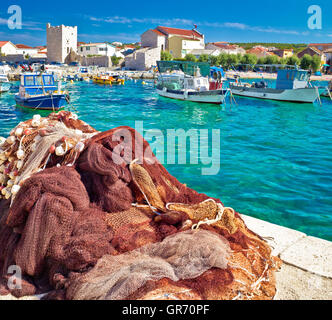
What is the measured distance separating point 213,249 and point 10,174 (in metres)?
2.47

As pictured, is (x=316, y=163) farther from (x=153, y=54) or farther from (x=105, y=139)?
(x=153, y=54)

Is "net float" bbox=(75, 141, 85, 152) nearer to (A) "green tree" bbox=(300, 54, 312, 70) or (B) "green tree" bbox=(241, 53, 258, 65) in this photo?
(A) "green tree" bbox=(300, 54, 312, 70)

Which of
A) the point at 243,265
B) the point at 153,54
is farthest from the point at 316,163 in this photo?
the point at 153,54

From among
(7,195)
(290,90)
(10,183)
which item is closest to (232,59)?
(290,90)

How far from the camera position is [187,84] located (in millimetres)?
28250

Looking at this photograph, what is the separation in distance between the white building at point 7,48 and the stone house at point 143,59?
1510 inches

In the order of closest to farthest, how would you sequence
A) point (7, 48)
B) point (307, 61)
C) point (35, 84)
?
point (35, 84) → point (307, 61) → point (7, 48)

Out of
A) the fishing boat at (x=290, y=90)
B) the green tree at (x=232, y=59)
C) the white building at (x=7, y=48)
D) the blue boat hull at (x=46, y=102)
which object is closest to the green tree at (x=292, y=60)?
the green tree at (x=232, y=59)

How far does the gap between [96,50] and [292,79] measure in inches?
2755

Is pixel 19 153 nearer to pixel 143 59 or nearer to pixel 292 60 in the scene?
pixel 143 59

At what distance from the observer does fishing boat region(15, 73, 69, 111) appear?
21.7 metres

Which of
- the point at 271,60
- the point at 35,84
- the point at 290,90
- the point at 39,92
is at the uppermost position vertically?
the point at 271,60

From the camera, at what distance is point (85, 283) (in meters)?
2.47

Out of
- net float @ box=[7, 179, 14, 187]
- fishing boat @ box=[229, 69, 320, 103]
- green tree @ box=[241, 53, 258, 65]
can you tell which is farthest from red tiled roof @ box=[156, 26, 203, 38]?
net float @ box=[7, 179, 14, 187]
